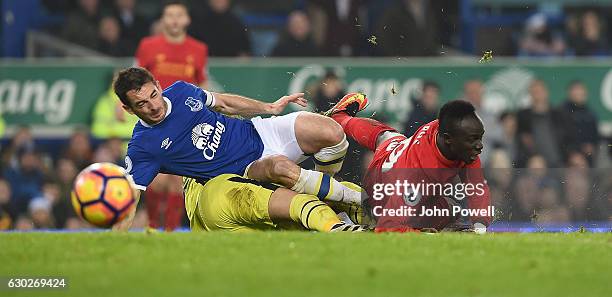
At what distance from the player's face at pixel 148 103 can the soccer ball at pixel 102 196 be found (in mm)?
1173

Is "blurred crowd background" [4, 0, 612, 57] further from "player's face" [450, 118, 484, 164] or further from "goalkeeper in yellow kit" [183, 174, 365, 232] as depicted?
"player's face" [450, 118, 484, 164]

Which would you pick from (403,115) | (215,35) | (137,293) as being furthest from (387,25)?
(137,293)

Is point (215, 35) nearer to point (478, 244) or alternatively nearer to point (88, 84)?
point (88, 84)

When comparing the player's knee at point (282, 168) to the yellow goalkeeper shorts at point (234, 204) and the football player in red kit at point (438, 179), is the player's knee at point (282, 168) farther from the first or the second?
the football player in red kit at point (438, 179)

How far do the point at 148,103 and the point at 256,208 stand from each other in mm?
1321

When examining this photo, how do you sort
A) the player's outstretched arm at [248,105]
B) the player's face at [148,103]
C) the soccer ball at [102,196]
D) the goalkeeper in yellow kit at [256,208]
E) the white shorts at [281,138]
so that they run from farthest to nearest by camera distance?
1. the white shorts at [281,138]
2. the player's outstretched arm at [248,105]
3. the player's face at [148,103]
4. the goalkeeper in yellow kit at [256,208]
5. the soccer ball at [102,196]

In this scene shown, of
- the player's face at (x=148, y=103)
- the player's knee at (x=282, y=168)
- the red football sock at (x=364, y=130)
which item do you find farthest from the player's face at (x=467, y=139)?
the player's face at (x=148, y=103)

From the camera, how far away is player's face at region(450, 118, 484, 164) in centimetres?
1033

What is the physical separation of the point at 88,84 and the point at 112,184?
7559 millimetres

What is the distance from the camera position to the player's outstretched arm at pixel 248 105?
11.4 meters

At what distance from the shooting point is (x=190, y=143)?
1118cm

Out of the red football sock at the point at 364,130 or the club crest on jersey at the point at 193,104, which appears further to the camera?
the red football sock at the point at 364,130

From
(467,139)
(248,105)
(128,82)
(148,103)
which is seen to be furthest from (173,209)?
(467,139)

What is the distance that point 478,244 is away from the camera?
9148mm
